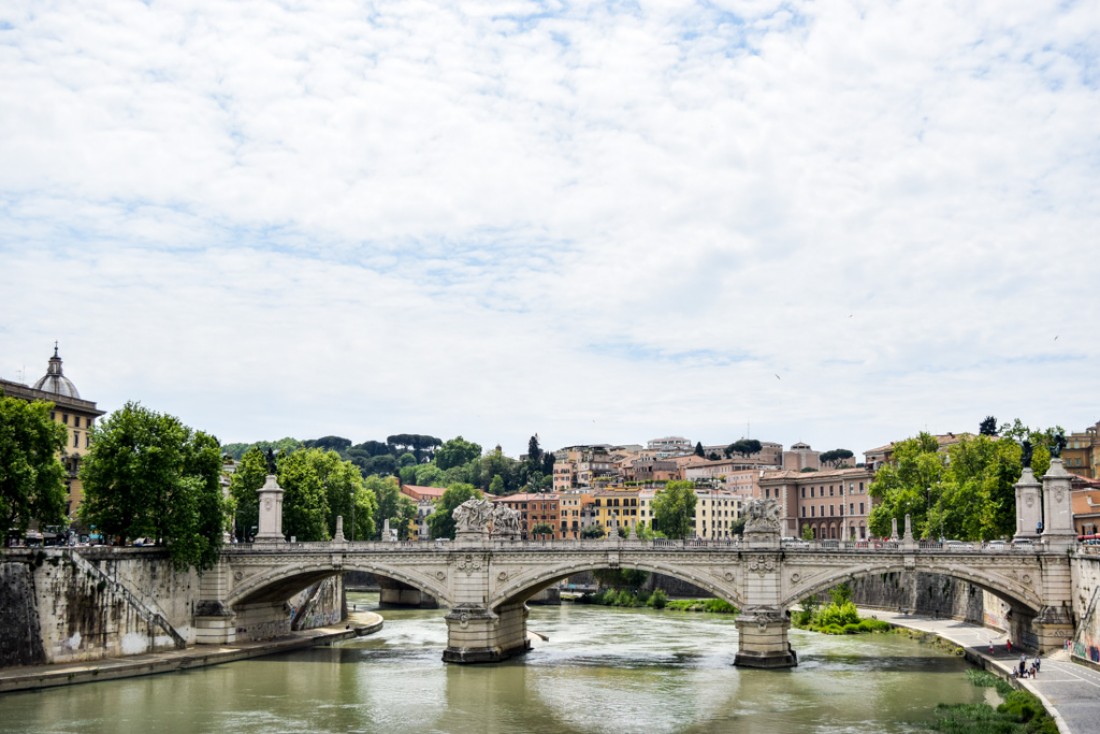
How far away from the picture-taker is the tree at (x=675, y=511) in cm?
11431

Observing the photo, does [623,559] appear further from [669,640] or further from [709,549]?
[669,640]

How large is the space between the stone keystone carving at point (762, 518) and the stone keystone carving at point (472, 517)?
39.3ft

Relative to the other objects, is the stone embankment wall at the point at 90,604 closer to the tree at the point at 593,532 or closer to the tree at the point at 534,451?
the tree at the point at 593,532

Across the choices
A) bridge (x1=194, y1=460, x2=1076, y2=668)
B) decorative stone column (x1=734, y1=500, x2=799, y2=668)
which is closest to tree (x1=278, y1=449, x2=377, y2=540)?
bridge (x1=194, y1=460, x2=1076, y2=668)

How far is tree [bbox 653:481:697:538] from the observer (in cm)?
11431

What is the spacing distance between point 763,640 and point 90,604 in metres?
27.8

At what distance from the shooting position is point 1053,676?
39594mm

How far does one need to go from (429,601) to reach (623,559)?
40062mm

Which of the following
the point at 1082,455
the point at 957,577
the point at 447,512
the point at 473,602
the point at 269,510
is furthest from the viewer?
the point at 447,512

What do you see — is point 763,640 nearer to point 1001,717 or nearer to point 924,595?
point 1001,717

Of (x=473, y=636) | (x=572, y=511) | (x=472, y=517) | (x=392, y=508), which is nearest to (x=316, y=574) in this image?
(x=472, y=517)

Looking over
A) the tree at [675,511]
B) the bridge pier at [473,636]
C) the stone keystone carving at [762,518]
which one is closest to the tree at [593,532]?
the tree at [675,511]

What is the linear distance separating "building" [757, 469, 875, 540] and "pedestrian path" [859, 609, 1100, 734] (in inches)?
2122

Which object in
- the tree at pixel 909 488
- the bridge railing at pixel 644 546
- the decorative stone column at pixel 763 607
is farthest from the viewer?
the tree at pixel 909 488
